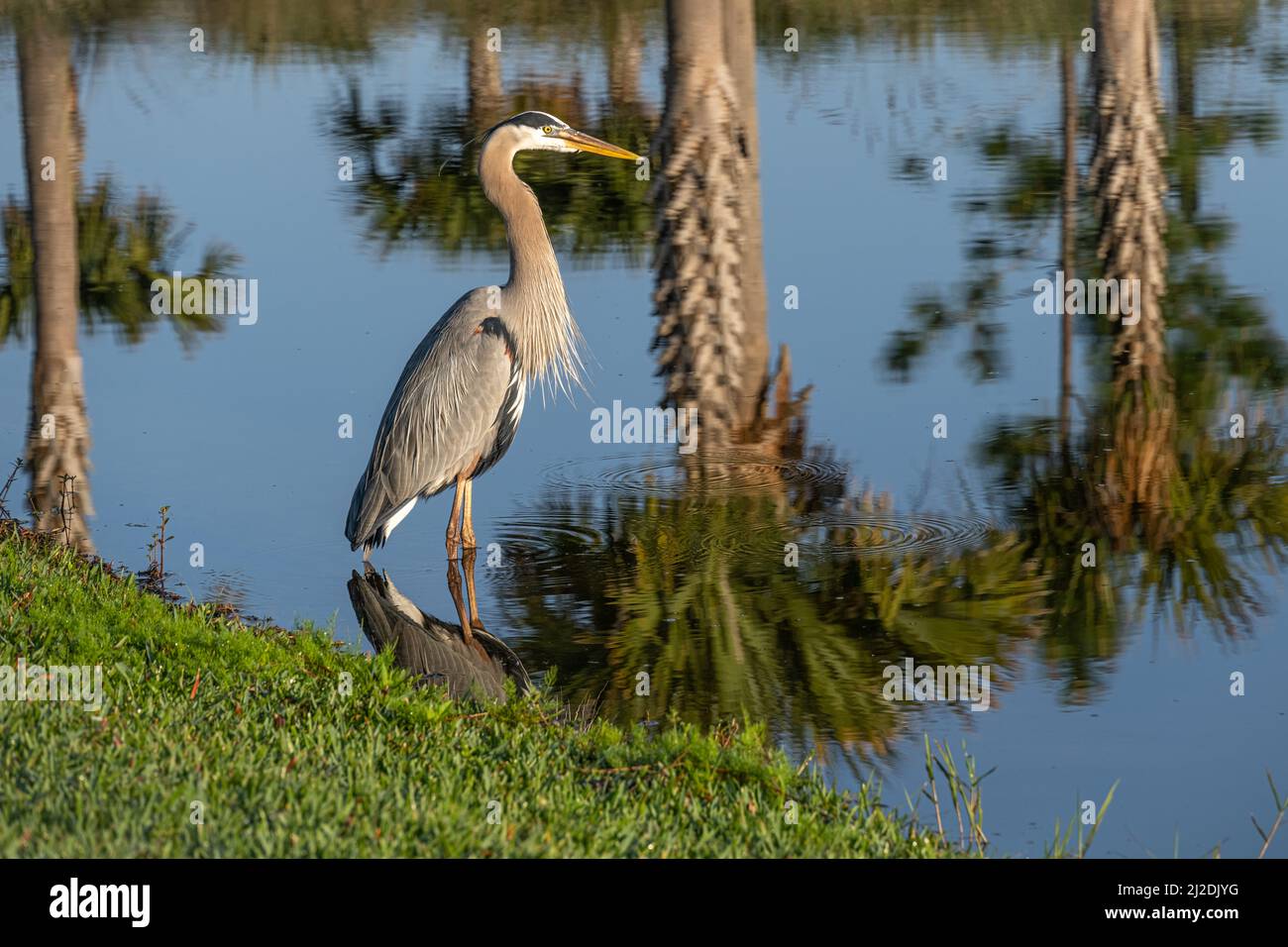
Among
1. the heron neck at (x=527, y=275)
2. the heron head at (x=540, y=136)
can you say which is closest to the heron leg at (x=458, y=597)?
the heron neck at (x=527, y=275)

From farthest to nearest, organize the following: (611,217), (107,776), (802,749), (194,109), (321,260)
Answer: (194,109)
(611,217)
(321,260)
(802,749)
(107,776)

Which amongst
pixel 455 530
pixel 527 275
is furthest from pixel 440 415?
pixel 527 275

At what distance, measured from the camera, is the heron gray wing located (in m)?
9.32

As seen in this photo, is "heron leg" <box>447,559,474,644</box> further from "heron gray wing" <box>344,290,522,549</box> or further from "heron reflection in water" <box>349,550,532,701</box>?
"heron gray wing" <box>344,290,522,549</box>

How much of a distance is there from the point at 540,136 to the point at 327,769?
5.21m

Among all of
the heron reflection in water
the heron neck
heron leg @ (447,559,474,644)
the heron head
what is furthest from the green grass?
the heron head

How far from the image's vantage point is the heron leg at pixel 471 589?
8.38 m

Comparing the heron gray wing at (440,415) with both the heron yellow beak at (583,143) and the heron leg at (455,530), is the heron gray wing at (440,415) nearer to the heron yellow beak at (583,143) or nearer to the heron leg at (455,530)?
the heron leg at (455,530)

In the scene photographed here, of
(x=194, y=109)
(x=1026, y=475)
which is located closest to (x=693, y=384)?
(x=1026, y=475)

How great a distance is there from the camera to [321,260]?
15383mm

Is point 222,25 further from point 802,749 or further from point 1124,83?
point 802,749

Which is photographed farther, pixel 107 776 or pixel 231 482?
pixel 231 482

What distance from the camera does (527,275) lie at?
Answer: 9.83m

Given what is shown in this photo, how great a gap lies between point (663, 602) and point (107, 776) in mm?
3546
